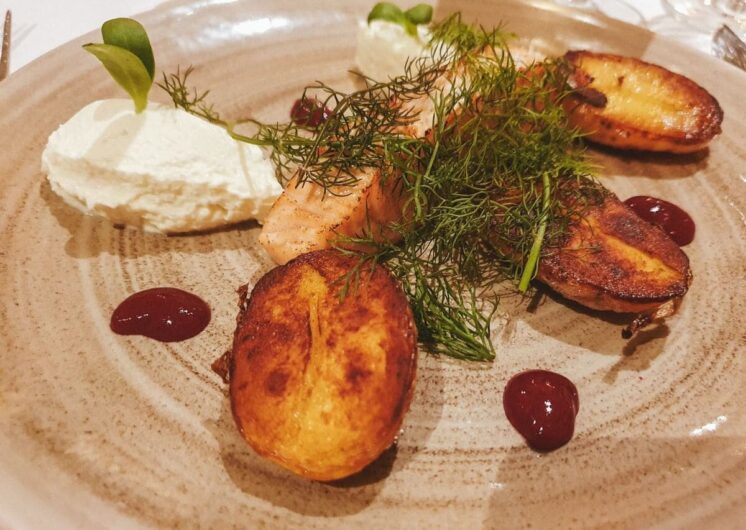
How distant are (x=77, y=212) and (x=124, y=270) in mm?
337

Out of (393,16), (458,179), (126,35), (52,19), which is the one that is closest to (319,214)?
(458,179)

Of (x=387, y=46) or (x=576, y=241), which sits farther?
(x=387, y=46)

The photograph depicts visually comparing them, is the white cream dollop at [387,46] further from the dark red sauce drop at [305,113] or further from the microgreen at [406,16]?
the dark red sauce drop at [305,113]

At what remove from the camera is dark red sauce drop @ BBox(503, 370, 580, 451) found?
1.63 m

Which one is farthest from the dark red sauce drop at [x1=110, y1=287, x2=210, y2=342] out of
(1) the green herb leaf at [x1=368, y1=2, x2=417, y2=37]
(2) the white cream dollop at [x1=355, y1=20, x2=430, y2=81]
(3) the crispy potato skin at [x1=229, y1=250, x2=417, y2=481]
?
(1) the green herb leaf at [x1=368, y1=2, x2=417, y2=37]

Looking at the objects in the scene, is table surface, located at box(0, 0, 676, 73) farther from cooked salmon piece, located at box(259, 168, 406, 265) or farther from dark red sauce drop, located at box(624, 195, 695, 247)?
cooked salmon piece, located at box(259, 168, 406, 265)

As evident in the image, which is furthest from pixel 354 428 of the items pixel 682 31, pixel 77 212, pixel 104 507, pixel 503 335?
pixel 682 31

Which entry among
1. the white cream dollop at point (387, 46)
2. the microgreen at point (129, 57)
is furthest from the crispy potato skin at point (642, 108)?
the microgreen at point (129, 57)

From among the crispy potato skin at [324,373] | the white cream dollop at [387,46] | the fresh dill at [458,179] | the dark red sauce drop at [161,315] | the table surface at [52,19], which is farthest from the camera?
the table surface at [52,19]

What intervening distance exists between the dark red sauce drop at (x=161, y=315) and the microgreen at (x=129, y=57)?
2.43ft

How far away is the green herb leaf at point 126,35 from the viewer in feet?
6.82

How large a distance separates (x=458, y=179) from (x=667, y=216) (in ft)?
3.06

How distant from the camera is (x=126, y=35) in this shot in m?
2.09

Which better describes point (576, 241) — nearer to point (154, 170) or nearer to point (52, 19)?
point (154, 170)
